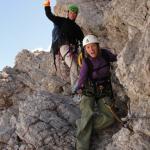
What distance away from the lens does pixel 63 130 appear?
17.5m

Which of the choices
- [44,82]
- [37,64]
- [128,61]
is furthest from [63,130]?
[37,64]

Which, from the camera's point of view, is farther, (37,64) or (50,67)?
(37,64)

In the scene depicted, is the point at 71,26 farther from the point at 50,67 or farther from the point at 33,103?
the point at 50,67

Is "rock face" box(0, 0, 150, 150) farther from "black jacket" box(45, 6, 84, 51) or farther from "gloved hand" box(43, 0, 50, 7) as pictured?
"gloved hand" box(43, 0, 50, 7)

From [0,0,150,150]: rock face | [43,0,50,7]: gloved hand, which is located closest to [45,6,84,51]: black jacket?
[43,0,50,7]: gloved hand

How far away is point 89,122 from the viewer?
54.8 ft

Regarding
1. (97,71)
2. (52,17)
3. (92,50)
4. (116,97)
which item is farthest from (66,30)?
(116,97)

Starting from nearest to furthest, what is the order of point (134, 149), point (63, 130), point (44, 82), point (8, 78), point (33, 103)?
point (134, 149) → point (63, 130) → point (33, 103) → point (44, 82) → point (8, 78)

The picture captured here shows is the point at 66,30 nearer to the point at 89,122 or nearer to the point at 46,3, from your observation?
the point at 46,3

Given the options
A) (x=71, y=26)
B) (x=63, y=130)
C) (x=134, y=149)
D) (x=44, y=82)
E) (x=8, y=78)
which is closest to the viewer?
(x=134, y=149)

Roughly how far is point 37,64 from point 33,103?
12346 mm

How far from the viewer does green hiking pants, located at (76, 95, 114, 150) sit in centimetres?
1655

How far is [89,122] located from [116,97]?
1.68 meters

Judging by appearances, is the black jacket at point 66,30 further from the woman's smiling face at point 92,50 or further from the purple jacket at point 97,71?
the purple jacket at point 97,71
